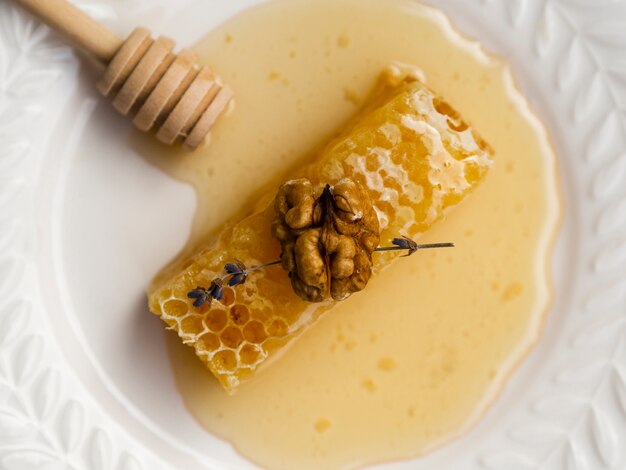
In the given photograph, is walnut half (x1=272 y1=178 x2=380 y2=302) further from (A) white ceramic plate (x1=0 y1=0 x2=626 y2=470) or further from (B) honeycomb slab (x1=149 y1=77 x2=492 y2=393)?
(A) white ceramic plate (x1=0 y1=0 x2=626 y2=470)

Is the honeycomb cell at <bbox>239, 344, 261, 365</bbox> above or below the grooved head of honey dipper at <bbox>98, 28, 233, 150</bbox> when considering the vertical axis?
below

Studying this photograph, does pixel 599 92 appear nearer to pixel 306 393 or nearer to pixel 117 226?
pixel 306 393

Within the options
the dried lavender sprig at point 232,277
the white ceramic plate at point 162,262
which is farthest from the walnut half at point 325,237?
the white ceramic plate at point 162,262

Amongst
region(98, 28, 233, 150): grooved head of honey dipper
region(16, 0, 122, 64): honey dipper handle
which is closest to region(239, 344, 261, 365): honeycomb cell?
region(98, 28, 233, 150): grooved head of honey dipper

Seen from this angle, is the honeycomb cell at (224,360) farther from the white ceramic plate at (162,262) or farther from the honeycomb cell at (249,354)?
the white ceramic plate at (162,262)

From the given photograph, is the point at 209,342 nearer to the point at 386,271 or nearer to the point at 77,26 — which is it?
the point at 386,271
